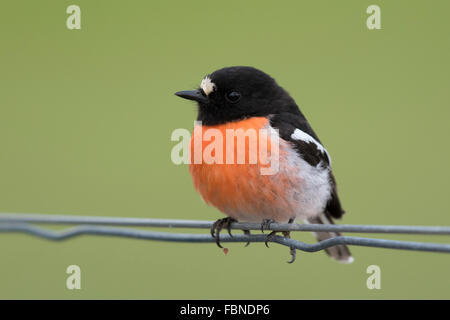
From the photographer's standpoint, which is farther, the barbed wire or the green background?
the green background

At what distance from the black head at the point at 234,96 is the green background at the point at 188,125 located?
1.50 ft

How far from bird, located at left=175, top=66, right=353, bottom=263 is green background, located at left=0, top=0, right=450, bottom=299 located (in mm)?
524

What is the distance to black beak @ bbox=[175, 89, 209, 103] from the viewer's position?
4.09 meters

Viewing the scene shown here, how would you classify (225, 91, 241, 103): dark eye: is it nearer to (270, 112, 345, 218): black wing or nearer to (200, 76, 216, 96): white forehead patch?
(200, 76, 216, 96): white forehead patch

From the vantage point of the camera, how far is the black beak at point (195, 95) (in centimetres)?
409

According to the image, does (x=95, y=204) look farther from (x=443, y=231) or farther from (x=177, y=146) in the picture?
(x=443, y=231)

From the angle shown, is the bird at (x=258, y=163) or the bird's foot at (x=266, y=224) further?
the bird at (x=258, y=163)

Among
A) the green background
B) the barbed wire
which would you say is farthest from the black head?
the barbed wire

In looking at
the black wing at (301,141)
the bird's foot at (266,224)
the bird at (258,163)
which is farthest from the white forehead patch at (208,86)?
the bird's foot at (266,224)

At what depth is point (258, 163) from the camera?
146 inches

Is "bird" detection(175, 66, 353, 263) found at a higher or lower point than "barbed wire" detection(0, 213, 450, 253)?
higher

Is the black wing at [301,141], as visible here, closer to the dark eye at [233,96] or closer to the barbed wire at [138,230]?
the dark eye at [233,96]

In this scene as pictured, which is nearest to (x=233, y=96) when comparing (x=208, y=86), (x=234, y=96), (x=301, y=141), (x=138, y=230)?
(x=234, y=96)

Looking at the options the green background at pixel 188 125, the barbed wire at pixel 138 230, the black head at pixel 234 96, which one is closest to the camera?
the barbed wire at pixel 138 230
